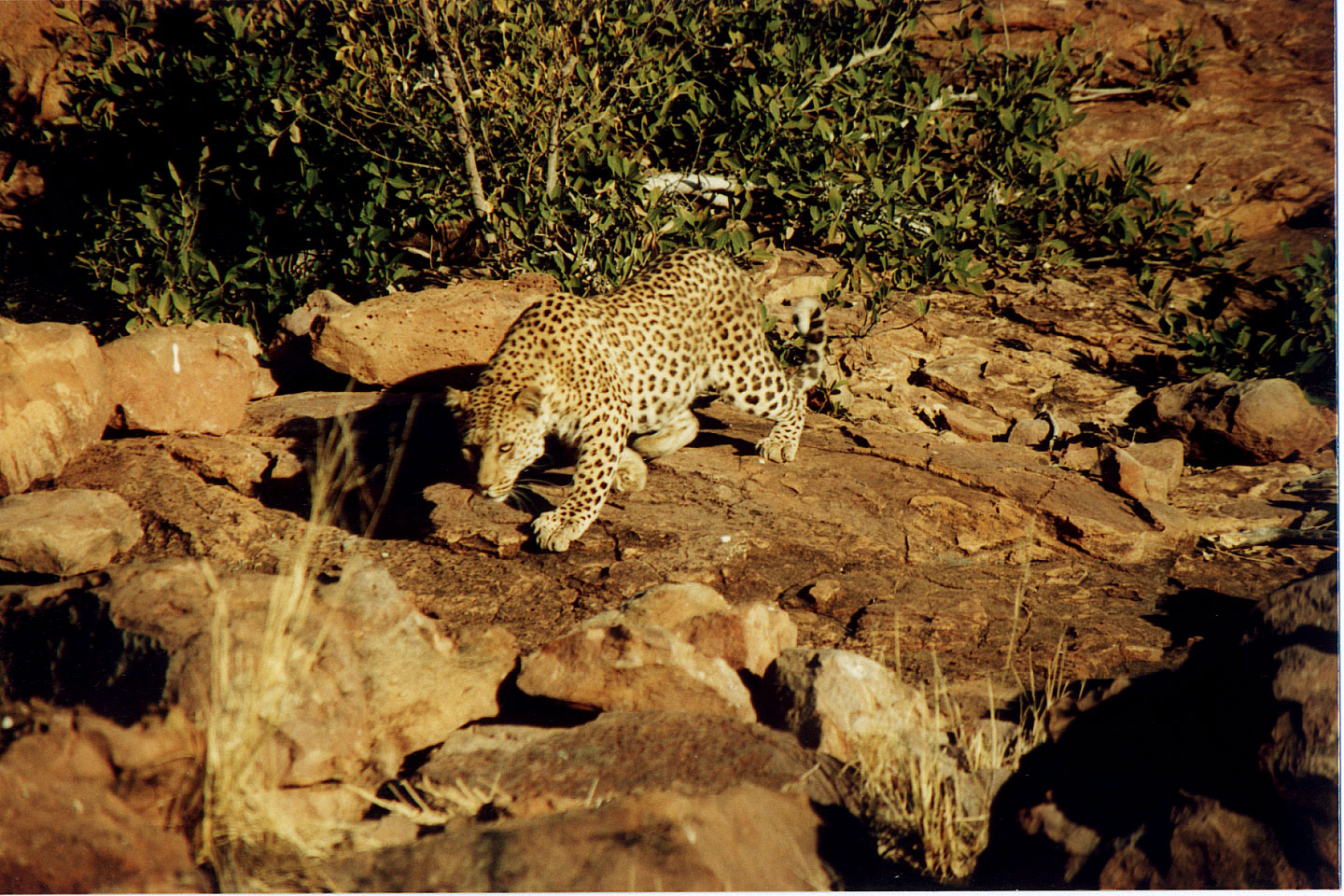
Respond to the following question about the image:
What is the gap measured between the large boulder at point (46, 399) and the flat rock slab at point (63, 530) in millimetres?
362

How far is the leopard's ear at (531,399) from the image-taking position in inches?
237

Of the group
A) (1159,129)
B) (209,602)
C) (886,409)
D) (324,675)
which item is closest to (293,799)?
(324,675)

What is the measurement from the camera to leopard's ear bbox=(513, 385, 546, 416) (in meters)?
6.03

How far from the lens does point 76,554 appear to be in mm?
5594

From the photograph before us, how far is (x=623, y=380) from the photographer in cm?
678

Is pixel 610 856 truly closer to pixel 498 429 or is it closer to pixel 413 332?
pixel 498 429

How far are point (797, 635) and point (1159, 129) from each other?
984cm

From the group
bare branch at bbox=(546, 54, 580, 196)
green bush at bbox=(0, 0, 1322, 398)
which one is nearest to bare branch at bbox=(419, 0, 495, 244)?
green bush at bbox=(0, 0, 1322, 398)

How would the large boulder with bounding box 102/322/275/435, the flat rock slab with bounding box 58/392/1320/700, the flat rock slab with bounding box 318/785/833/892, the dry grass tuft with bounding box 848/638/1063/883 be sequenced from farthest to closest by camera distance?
the large boulder with bounding box 102/322/275/435
the flat rock slab with bounding box 58/392/1320/700
the dry grass tuft with bounding box 848/638/1063/883
the flat rock slab with bounding box 318/785/833/892

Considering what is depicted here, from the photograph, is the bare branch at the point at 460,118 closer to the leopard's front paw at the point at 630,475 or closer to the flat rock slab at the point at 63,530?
the leopard's front paw at the point at 630,475

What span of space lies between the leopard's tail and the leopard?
11mm

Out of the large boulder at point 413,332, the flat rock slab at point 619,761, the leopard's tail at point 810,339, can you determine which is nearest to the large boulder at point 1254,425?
the leopard's tail at point 810,339

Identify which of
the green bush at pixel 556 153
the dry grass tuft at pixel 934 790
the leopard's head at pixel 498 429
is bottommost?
the dry grass tuft at pixel 934 790

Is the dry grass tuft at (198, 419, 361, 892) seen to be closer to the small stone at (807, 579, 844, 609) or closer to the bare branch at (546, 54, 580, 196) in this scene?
the small stone at (807, 579, 844, 609)
